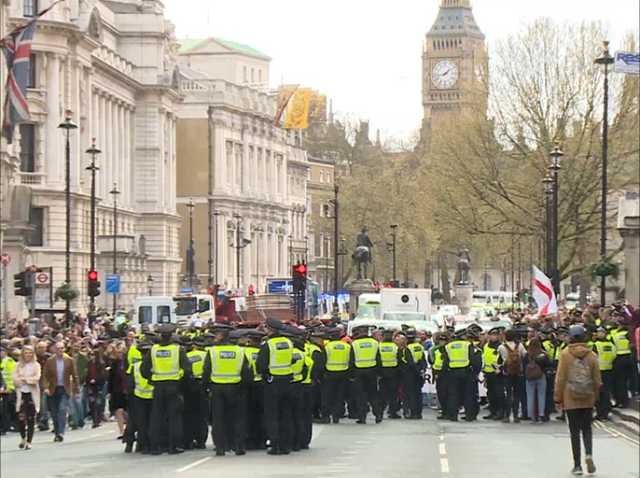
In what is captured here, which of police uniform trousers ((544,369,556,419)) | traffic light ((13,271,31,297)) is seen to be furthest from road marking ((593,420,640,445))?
traffic light ((13,271,31,297))

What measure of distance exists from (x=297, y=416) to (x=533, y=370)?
836cm

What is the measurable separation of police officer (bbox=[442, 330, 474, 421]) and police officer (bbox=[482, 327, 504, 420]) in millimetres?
468

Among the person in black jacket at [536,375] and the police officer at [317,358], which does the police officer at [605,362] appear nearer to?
the person in black jacket at [536,375]

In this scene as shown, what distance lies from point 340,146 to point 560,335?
147 meters

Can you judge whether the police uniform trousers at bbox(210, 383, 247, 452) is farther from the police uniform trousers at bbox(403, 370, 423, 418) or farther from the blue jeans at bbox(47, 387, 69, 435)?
the police uniform trousers at bbox(403, 370, 423, 418)

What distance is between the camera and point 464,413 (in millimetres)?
35906

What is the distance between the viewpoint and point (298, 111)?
179 m

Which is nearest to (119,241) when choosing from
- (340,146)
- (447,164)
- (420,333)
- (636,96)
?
(447,164)

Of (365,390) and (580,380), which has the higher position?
Result: (580,380)

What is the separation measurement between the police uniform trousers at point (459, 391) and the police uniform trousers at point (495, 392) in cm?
44

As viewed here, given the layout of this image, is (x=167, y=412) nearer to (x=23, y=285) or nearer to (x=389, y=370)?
(x=389, y=370)

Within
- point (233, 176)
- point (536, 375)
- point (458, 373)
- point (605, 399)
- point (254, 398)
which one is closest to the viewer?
point (254, 398)

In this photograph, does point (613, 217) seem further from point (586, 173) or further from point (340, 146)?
point (340, 146)

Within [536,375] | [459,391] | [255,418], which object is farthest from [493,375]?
[255,418]
